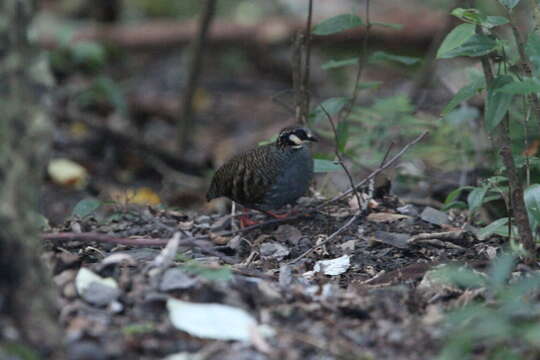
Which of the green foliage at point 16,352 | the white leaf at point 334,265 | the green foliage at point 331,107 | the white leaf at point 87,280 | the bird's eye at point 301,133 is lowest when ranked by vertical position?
the white leaf at point 334,265

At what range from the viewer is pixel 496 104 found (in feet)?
10.0

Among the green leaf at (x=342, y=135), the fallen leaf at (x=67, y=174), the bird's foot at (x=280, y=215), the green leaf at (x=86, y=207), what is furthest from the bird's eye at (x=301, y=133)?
the fallen leaf at (x=67, y=174)

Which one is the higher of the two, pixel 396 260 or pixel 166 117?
pixel 396 260

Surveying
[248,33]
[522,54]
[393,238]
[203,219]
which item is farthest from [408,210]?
[248,33]

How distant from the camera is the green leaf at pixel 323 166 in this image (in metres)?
4.27

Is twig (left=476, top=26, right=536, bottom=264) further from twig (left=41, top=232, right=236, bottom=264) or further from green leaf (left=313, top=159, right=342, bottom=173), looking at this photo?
twig (left=41, top=232, right=236, bottom=264)

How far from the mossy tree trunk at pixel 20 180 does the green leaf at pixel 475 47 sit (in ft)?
5.36

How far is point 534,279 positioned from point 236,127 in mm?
8077

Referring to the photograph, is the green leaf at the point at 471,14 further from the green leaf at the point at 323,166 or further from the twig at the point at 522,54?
the green leaf at the point at 323,166

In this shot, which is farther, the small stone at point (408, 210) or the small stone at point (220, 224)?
the small stone at point (408, 210)

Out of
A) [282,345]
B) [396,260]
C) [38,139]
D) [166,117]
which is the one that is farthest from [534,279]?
[166,117]

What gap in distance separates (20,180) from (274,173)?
216 centimetres

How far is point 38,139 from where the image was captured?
2.38m

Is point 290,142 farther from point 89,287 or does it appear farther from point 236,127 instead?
point 236,127
